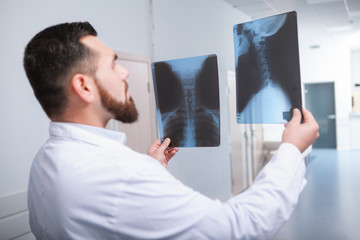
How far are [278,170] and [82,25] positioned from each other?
1.44 ft

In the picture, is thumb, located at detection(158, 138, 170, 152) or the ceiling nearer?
thumb, located at detection(158, 138, 170, 152)

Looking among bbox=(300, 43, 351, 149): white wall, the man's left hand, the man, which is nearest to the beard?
the man

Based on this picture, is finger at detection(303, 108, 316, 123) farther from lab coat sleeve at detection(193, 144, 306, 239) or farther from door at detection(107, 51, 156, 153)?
door at detection(107, 51, 156, 153)

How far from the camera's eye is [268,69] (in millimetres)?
817

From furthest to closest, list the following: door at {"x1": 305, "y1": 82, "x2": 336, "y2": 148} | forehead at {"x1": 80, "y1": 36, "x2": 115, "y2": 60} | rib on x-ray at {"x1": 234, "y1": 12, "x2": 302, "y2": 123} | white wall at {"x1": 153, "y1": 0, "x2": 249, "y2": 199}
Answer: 1. door at {"x1": 305, "y1": 82, "x2": 336, "y2": 148}
2. white wall at {"x1": 153, "y1": 0, "x2": 249, "y2": 199}
3. rib on x-ray at {"x1": 234, "y1": 12, "x2": 302, "y2": 123}
4. forehead at {"x1": 80, "y1": 36, "x2": 115, "y2": 60}

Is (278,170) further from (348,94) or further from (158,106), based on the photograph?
(348,94)

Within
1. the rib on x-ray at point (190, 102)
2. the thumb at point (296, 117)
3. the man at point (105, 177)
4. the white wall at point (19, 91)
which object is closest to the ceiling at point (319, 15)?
the white wall at point (19, 91)

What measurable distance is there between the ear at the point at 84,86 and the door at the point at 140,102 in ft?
4.22

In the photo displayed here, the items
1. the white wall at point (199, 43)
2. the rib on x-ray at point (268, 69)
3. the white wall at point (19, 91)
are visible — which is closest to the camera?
the rib on x-ray at point (268, 69)

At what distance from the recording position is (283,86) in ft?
2.61

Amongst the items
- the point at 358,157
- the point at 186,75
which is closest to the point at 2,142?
the point at 186,75

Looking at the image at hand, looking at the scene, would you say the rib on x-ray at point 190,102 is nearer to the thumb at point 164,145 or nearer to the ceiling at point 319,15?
the thumb at point 164,145

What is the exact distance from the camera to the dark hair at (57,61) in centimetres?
60

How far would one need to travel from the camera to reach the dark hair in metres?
0.60
